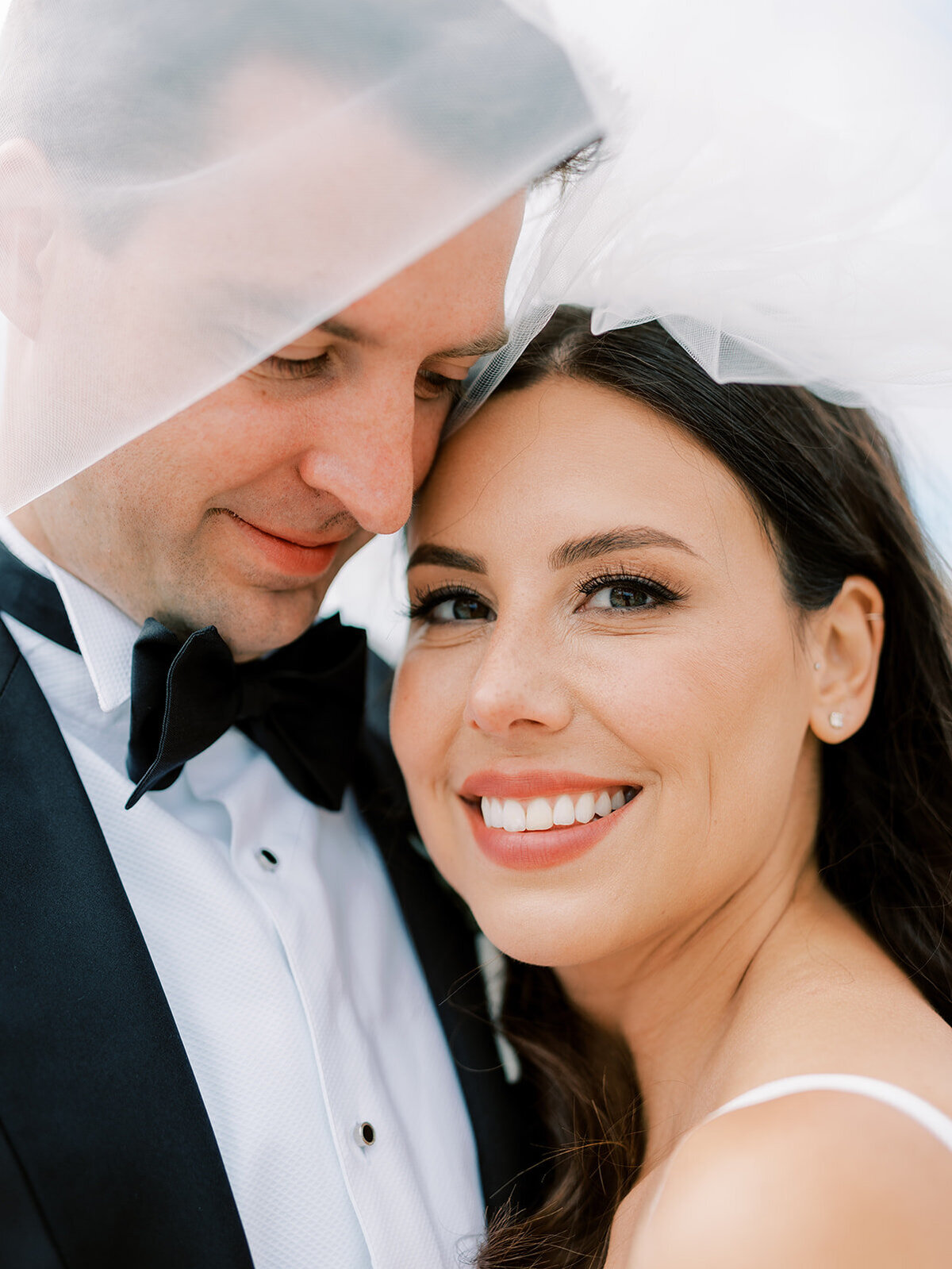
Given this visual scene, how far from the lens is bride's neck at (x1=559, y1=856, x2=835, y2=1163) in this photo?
76.0 inches

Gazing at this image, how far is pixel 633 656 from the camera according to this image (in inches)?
72.2

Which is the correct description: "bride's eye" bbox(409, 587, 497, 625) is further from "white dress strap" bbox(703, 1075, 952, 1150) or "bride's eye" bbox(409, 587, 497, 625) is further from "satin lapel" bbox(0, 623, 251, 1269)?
"white dress strap" bbox(703, 1075, 952, 1150)

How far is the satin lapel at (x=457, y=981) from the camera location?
6.62 ft

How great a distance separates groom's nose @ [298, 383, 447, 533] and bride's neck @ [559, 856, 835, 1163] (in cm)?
95

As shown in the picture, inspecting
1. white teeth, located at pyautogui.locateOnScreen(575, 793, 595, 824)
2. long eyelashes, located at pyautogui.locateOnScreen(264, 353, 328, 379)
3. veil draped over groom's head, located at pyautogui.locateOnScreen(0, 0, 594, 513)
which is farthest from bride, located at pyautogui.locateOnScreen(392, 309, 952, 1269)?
veil draped over groom's head, located at pyautogui.locateOnScreen(0, 0, 594, 513)

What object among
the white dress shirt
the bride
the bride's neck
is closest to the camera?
the white dress shirt

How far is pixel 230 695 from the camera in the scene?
1928mm

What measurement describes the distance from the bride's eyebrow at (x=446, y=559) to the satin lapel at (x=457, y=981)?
21.7 inches

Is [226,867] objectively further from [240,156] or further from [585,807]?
[240,156]

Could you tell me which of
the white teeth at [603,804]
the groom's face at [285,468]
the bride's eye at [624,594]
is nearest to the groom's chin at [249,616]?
the groom's face at [285,468]

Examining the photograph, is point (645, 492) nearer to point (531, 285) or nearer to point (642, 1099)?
point (531, 285)

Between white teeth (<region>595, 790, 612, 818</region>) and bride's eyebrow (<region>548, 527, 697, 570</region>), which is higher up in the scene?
bride's eyebrow (<region>548, 527, 697, 570</region>)

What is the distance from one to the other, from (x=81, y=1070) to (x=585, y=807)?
854mm

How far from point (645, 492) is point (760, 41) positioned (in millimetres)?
685
